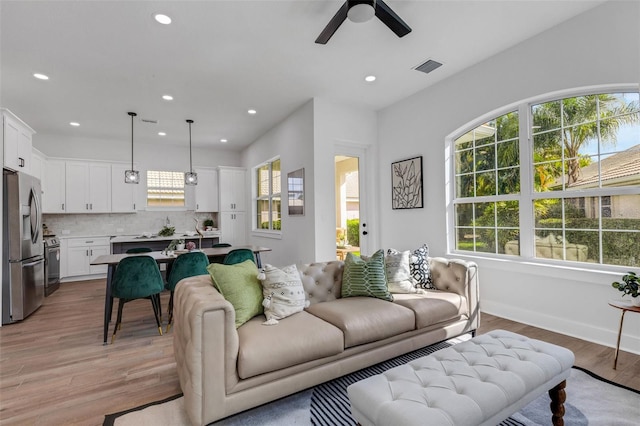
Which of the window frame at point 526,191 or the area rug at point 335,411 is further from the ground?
the window frame at point 526,191

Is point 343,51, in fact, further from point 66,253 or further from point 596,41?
point 66,253

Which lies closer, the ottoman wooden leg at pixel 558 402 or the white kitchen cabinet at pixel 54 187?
the ottoman wooden leg at pixel 558 402

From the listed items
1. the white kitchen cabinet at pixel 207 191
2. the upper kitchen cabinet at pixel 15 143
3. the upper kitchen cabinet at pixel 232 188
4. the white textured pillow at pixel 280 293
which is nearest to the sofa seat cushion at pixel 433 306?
the white textured pillow at pixel 280 293

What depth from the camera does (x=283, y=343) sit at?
6.35ft

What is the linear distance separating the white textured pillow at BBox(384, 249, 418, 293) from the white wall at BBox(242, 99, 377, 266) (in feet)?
5.47

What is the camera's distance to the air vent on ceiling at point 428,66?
12.1 ft

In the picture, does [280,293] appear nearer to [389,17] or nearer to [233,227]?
[389,17]

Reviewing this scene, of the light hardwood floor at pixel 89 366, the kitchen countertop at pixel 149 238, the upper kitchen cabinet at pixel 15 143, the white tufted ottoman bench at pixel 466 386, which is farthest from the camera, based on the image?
the kitchen countertop at pixel 149 238

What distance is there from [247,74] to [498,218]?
140 inches

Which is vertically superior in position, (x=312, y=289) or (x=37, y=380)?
(x=312, y=289)

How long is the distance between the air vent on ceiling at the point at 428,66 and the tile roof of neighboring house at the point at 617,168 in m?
1.93

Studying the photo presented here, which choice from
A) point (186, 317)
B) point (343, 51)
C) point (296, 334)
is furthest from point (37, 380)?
point (343, 51)

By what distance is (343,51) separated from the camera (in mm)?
3398

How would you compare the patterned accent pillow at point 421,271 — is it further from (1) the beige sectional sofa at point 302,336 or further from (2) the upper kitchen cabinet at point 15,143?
(2) the upper kitchen cabinet at point 15,143
